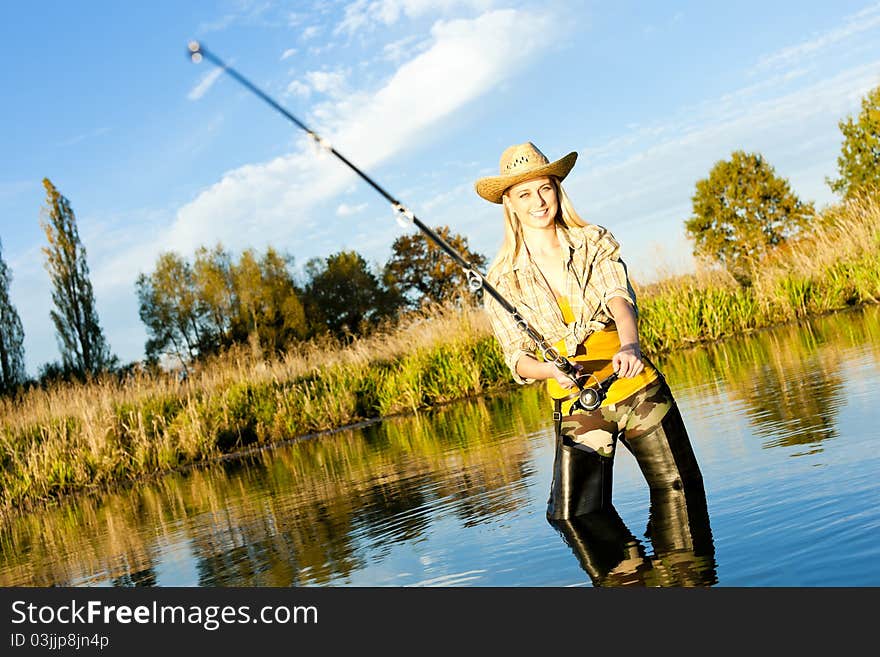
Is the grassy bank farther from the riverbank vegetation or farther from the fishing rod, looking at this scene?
the fishing rod

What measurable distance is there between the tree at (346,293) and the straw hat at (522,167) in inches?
1918

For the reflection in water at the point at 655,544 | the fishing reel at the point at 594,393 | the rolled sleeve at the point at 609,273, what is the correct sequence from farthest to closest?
the rolled sleeve at the point at 609,273 < the fishing reel at the point at 594,393 < the reflection in water at the point at 655,544

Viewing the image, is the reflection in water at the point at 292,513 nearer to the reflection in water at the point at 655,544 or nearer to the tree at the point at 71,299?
the reflection in water at the point at 655,544

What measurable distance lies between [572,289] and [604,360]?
38 cm

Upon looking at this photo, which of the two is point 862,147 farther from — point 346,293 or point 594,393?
point 594,393

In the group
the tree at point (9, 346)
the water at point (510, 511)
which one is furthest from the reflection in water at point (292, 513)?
the tree at point (9, 346)

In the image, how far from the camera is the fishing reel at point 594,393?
14.8ft

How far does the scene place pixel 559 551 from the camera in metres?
4.83

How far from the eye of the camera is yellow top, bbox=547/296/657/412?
15.4 feet

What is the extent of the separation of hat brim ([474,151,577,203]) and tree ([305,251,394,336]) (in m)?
48.7

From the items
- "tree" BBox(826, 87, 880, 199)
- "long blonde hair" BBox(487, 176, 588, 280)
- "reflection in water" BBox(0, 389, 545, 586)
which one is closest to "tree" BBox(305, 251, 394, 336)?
"tree" BBox(826, 87, 880, 199)

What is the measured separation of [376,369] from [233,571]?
1334 cm
